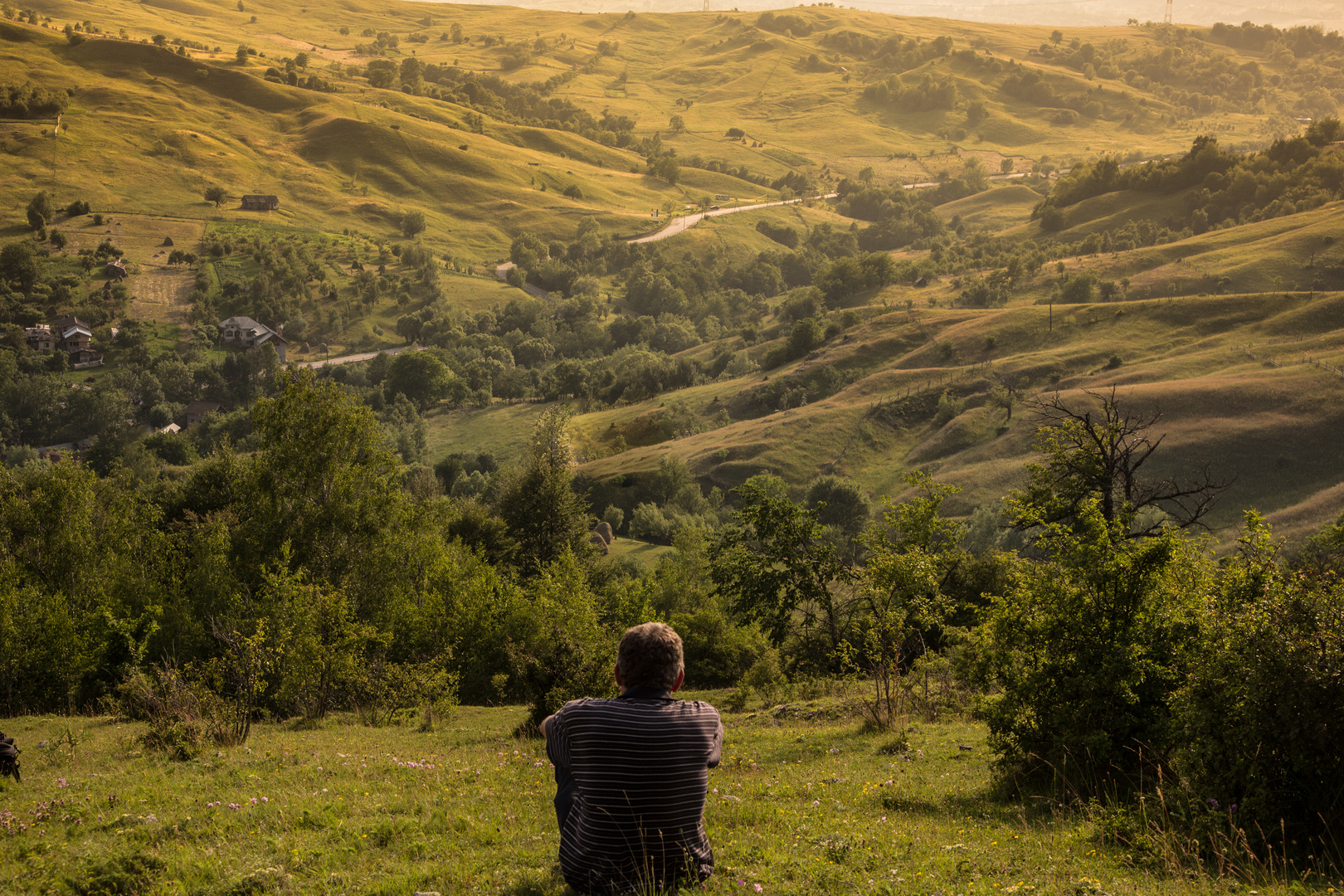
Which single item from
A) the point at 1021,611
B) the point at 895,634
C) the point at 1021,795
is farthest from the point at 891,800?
the point at 895,634

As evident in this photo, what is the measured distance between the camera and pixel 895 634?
16594 mm

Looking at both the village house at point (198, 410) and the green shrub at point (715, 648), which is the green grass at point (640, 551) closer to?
the green shrub at point (715, 648)

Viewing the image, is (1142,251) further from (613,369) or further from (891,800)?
(891,800)

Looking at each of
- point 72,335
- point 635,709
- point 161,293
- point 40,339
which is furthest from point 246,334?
point 635,709

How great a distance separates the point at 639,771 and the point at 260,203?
208m

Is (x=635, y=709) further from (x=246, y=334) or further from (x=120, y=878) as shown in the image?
(x=246, y=334)

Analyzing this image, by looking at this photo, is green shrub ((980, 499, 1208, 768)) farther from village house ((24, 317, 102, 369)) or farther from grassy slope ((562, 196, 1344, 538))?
village house ((24, 317, 102, 369))

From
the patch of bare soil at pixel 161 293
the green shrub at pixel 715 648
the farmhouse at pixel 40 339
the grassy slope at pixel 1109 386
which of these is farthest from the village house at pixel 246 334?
the green shrub at pixel 715 648

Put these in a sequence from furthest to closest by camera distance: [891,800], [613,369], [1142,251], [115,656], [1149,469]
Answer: [613,369] < [1142,251] < [1149,469] < [115,656] < [891,800]

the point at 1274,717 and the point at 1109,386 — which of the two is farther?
the point at 1109,386

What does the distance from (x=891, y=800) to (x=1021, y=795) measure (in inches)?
69.0

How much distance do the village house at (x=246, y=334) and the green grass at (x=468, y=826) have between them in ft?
464

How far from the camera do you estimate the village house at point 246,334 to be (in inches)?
5497

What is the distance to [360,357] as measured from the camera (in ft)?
482
